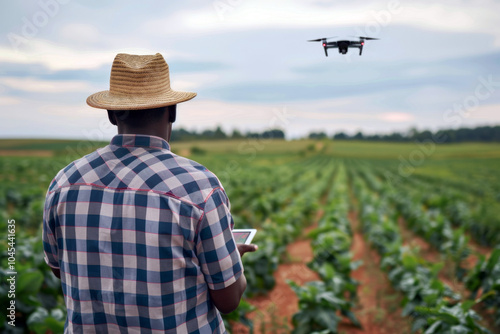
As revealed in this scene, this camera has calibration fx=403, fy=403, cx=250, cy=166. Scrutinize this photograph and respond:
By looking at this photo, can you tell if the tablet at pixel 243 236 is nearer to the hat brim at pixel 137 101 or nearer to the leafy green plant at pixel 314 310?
the hat brim at pixel 137 101

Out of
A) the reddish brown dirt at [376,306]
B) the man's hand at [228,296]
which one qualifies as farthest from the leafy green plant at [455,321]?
the man's hand at [228,296]

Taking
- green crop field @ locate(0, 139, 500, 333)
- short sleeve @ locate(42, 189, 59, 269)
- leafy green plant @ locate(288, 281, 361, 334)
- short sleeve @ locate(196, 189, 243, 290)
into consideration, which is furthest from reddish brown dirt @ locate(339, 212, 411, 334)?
short sleeve @ locate(42, 189, 59, 269)

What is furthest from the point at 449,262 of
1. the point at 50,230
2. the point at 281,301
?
the point at 50,230

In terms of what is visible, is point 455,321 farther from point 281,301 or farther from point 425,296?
point 281,301

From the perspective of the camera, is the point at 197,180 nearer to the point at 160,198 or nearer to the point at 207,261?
the point at 160,198

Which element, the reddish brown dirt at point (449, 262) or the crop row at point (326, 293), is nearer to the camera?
the crop row at point (326, 293)

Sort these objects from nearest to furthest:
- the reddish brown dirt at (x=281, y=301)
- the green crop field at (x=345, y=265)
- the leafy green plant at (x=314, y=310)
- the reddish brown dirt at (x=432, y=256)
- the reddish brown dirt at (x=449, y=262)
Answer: the green crop field at (x=345, y=265)
the leafy green plant at (x=314, y=310)
the reddish brown dirt at (x=281, y=301)
the reddish brown dirt at (x=449, y=262)
the reddish brown dirt at (x=432, y=256)

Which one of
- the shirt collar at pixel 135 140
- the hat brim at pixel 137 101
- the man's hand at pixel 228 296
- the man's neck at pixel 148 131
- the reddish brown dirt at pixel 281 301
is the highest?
the hat brim at pixel 137 101

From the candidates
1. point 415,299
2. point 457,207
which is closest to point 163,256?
point 415,299
